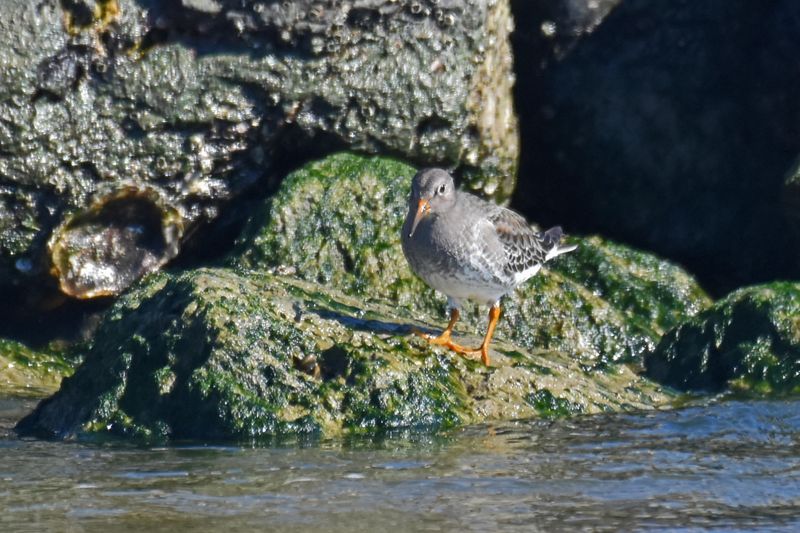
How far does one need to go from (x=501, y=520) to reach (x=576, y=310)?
168 inches

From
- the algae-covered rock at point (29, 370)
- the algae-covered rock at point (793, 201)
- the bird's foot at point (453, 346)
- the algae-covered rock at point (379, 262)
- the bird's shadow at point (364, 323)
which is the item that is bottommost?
the algae-covered rock at point (29, 370)

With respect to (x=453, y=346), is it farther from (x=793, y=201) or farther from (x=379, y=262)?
(x=793, y=201)

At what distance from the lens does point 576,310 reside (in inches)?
358

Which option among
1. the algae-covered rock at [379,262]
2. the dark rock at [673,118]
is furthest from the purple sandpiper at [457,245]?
the dark rock at [673,118]

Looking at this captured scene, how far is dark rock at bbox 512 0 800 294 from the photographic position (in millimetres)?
10359

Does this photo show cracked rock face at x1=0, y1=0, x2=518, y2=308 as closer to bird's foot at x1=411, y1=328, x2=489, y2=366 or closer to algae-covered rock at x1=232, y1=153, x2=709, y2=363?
algae-covered rock at x1=232, y1=153, x2=709, y2=363

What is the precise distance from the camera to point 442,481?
18.1 ft

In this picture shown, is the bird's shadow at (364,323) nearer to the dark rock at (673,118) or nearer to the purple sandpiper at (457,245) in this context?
the purple sandpiper at (457,245)

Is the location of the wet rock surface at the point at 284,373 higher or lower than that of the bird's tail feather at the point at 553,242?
lower

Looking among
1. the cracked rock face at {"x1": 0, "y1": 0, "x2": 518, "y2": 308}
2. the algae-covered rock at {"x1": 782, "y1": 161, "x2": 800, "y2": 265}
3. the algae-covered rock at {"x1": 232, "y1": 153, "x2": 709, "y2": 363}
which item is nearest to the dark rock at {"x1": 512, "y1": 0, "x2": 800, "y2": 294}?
the algae-covered rock at {"x1": 782, "y1": 161, "x2": 800, "y2": 265}

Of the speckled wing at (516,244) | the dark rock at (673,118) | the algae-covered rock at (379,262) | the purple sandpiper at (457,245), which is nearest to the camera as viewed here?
the purple sandpiper at (457,245)

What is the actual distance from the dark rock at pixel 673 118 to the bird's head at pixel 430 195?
3.27m

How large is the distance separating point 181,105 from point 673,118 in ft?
12.9

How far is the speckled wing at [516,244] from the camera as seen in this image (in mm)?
7613
